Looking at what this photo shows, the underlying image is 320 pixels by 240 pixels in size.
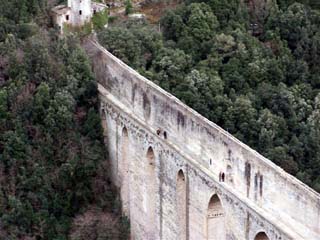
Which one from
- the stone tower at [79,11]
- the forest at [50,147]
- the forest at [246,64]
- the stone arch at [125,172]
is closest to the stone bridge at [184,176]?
the stone arch at [125,172]

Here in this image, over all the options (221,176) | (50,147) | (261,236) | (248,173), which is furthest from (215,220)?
(50,147)

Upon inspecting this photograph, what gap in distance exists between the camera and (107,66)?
48594 mm

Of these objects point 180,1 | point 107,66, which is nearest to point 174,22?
point 180,1

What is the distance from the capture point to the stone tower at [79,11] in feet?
170

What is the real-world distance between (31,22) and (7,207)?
10.8 m

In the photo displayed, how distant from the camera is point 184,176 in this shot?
3928 cm

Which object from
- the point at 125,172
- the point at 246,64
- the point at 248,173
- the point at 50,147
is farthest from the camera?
the point at 246,64

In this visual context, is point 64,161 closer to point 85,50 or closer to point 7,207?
point 7,207

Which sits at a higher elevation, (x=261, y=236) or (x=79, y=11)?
(x=79, y=11)

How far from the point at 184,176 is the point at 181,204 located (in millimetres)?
1250

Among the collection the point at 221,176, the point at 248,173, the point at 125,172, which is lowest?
the point at 125,172

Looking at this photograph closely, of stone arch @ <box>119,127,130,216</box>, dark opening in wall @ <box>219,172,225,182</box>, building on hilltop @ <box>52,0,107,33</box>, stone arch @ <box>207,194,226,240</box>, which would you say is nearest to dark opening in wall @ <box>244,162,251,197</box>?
dark opening in wall @ <box>219,172,225,182</box>

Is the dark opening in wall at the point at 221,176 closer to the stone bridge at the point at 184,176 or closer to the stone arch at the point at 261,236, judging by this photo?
the stone bridge at the point at 184,176

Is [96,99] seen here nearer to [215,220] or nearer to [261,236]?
[215,220]
